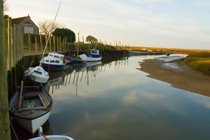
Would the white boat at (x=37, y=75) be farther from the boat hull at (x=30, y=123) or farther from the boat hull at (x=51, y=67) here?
the boat hull at (x=30, y=123)

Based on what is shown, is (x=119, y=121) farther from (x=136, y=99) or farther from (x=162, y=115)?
(x=136, y=99)

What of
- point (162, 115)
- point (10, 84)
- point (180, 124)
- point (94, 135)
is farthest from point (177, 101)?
point (10, 84)

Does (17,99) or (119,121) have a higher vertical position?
(17,99)

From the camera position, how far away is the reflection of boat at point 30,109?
10.8 m

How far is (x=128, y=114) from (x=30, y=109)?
19.5 ft

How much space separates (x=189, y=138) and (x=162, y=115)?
138 inches

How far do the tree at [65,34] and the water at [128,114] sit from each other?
4271 centimetres

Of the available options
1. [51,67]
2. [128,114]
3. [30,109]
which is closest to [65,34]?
[51,67]

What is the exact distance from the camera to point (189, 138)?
1241cm

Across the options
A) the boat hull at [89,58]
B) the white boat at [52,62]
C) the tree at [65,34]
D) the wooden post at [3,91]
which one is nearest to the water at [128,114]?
the wooden post at [3,91]

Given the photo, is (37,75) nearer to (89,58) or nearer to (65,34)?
(89,58)

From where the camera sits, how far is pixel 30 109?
1142 cm

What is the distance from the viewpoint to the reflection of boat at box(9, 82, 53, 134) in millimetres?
10812

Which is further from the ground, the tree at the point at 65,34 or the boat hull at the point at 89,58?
the tree at the point at 65,34
